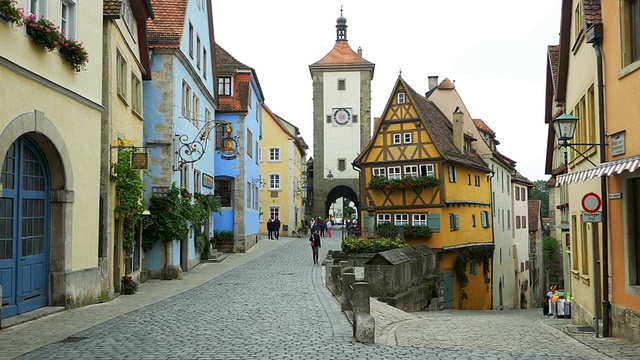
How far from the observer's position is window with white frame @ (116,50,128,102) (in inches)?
669

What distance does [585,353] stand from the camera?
9.91m

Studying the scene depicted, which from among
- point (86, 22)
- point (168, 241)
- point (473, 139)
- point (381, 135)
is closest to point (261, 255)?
point (381, 135)

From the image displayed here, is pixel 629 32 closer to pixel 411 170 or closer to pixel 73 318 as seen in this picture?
pixel 73 318

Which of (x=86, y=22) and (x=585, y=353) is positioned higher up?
(x=86, y=22)

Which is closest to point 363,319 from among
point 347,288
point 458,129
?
point 347,288

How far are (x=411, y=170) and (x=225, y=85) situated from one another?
10.3m

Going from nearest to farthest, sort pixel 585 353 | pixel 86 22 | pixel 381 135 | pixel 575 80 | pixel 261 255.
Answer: pixel 585 353, pixel 86 22, pixel 575 80, pixel 261 255, pixel 381 135

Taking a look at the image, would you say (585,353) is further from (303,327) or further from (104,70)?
(104,70)

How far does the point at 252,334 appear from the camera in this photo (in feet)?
35.1

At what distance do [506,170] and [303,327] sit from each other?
4037cm

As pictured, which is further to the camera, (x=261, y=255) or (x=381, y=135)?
(x=381, y=135)

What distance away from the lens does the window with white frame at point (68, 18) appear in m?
13.2

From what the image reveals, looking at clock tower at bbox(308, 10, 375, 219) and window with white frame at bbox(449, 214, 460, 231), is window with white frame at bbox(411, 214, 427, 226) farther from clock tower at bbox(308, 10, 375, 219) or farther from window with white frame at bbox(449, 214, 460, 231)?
clock tower at bbox(308, 10, 375, 219)

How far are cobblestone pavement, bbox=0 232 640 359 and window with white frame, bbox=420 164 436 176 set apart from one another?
17.8 m
